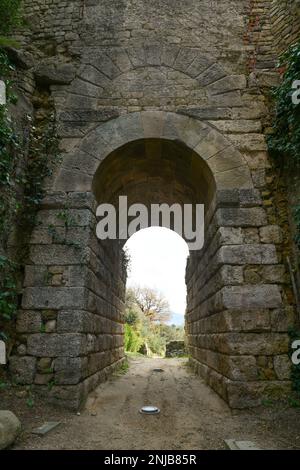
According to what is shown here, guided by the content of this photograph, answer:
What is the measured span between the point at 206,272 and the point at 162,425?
95.5 inches

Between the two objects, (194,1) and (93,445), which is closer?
(93,445)

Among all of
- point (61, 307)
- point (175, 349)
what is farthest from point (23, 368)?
point (175, 349)

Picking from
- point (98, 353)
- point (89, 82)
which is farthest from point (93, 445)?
point (89, 82)

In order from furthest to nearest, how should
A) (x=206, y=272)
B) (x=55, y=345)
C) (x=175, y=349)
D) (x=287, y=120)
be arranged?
(x=175, y=349), (x=206, y=272), (x=287, y=120), (x=55, y=345)

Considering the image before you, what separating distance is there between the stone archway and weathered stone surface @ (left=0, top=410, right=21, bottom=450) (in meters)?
1.00

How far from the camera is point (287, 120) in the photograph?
446cm

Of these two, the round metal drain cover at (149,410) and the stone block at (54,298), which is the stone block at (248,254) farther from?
the round metal drain cover at (149,410)

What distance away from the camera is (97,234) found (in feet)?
16.0

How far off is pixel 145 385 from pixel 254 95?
494 centimetres

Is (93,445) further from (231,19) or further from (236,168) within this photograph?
(231,19)

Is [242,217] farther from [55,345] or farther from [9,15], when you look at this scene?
[9,15]

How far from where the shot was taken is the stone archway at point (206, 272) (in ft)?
12.5

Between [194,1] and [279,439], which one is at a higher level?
[194,1]

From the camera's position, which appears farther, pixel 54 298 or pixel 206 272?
pixel 206 272
